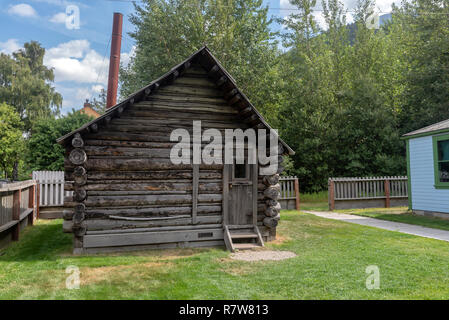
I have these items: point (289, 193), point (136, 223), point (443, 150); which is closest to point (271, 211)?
point (136, 223)

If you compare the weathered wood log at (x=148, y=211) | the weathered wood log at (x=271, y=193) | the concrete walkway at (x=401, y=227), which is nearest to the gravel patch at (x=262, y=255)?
the weathered wood log at (x=148, y=211)

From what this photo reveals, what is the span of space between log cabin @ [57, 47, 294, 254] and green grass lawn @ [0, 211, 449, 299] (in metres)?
0.65

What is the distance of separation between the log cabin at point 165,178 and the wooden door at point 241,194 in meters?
0.03

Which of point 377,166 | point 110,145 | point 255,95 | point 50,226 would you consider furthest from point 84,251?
point 377,166

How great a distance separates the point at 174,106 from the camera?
9.34 meters

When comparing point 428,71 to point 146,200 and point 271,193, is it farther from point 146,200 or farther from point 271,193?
point 146,200

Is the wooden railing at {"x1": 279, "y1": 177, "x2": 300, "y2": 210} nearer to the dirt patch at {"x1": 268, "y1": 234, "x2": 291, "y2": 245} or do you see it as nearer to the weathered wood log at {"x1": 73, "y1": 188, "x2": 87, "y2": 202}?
the dirt patch at {"x1": 268, "y1": 234, "x2": 291, "y2": 245}

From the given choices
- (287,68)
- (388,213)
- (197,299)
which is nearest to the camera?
(197,299)

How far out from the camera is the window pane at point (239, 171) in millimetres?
9984

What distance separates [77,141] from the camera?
8180 millimetres

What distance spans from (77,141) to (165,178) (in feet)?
8.11

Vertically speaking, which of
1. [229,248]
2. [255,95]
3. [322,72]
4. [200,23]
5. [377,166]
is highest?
[200,23]
